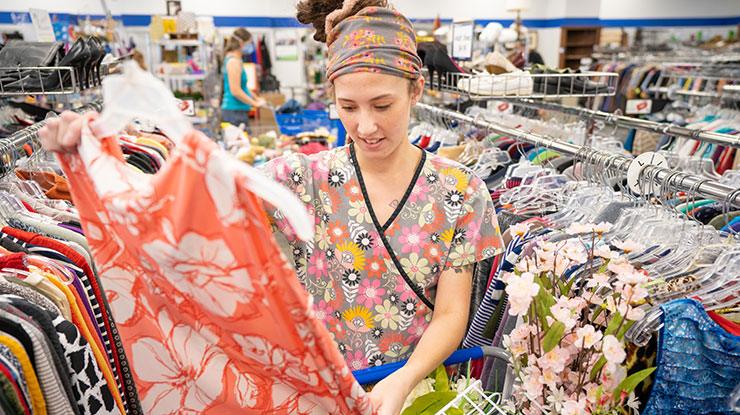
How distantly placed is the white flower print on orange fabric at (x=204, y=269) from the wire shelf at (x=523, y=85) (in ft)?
6.06

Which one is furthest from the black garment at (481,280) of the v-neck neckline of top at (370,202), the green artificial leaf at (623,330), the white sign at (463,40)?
the white sign at (463,40)

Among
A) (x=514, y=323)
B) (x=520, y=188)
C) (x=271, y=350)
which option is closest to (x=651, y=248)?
(x=514, y=323)

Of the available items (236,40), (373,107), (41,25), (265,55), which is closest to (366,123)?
(373,107)

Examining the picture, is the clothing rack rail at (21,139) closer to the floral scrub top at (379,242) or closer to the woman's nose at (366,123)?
the floral scrub top at (379,242)

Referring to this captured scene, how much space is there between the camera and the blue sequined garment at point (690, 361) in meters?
1.02

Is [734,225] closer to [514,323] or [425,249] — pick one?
[514,323]

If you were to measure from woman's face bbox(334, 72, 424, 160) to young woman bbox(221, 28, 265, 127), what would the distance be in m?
4.55

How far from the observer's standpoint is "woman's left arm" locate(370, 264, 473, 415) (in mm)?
921

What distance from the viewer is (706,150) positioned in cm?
300

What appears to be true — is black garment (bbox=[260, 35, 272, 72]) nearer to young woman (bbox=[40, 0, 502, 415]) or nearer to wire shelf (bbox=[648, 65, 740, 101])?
wire shelf (bbox=[648, 65, 740, 101])

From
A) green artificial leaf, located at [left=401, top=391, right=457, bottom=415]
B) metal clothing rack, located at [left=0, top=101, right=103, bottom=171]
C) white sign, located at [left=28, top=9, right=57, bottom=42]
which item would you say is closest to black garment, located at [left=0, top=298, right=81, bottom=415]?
green artificial leaf, located at [left=401, top=391, right=457, bottom=415]

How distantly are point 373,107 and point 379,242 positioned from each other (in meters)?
0.31

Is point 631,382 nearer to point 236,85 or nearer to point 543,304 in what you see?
point 543,304

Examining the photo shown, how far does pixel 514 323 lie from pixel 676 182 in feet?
A: 1.86
